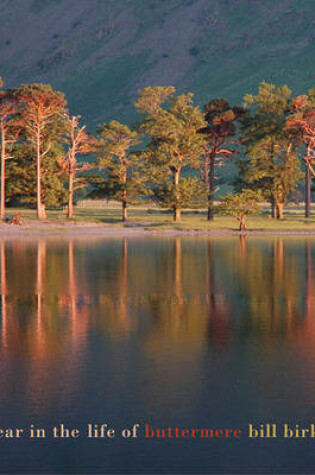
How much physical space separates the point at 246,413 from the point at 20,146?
89.3 m

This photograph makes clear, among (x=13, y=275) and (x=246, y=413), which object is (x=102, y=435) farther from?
(x=13, y=275)

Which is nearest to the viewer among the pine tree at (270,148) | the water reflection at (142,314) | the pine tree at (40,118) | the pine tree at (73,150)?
the water reflection at (142,314)

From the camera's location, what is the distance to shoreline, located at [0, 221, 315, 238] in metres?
80.9

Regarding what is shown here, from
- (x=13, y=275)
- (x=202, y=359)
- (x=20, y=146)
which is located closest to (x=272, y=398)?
(x=202, y=359)

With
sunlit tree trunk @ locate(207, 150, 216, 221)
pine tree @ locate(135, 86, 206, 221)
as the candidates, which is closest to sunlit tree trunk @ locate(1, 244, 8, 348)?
pine tree @ locate(135, 86, 206, 221)

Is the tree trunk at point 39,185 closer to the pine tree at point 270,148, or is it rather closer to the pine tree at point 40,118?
the pine tree at point 40,118

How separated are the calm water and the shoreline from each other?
3906 cm

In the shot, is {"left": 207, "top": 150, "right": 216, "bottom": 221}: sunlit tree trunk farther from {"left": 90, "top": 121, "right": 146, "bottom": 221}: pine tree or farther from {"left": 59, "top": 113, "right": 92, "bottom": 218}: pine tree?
{"left": 59, "top": 113, "right": 92, "bottom": 218}: pine tree

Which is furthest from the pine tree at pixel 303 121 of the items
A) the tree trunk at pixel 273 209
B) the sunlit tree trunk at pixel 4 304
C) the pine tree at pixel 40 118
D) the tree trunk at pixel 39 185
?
the sunlit tree trunk at pixel 4 304

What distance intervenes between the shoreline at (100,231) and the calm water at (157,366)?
128ft

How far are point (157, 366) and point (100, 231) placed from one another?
64.4 meters

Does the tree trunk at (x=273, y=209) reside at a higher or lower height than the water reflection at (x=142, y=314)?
higher

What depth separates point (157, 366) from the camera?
20250 mm

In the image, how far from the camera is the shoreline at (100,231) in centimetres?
8088
